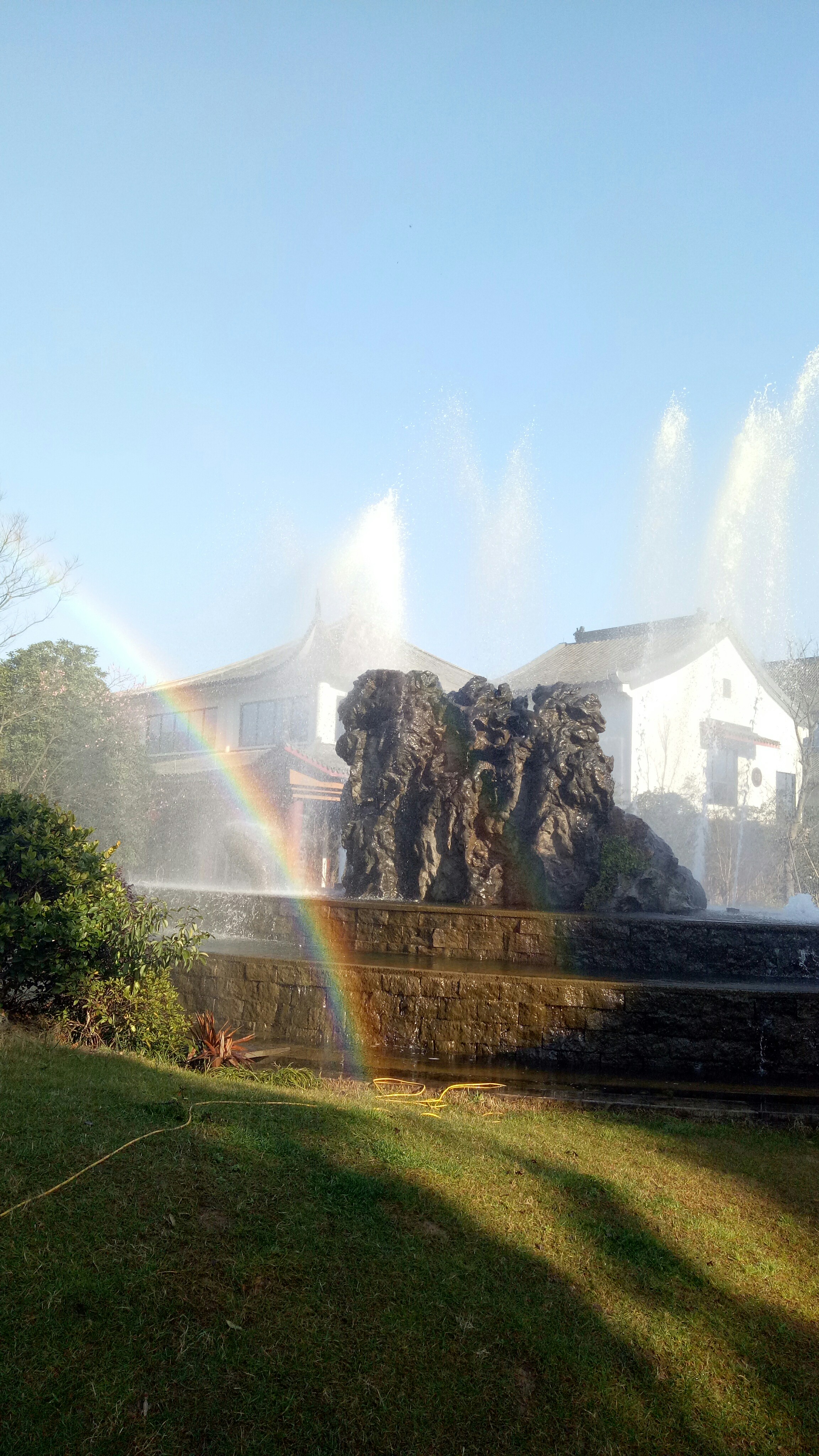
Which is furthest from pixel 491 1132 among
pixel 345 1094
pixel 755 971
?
pixel 755 971

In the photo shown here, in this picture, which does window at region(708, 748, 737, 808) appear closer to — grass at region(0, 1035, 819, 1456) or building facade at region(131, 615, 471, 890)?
building facade at region(131, 615, 471, 890)

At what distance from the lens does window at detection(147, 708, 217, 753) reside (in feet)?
122

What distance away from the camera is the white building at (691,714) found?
31.8 meters

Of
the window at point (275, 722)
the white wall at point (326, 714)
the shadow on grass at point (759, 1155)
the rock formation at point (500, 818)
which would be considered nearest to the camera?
the shadow on grass at point (759, 1155)

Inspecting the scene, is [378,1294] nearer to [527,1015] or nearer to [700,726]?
[527,1015]

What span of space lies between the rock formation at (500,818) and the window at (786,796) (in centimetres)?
1955

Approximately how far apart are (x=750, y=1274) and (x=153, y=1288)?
2.46 metres

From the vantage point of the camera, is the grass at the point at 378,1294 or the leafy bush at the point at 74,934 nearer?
the grass at the point at 378,1294

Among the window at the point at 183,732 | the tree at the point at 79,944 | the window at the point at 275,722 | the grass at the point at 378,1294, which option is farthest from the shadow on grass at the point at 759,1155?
the window at the point at 183,732

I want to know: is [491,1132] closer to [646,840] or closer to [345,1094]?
[345,1094]

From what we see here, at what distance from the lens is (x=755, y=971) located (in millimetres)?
10656

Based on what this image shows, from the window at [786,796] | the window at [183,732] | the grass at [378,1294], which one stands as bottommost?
the grass at [378,1294]

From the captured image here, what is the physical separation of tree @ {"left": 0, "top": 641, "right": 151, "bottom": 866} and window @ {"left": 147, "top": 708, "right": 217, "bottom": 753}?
574 cm

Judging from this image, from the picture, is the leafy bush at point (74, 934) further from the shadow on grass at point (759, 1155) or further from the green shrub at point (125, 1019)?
the shadow on grass at point (759, 1155)
